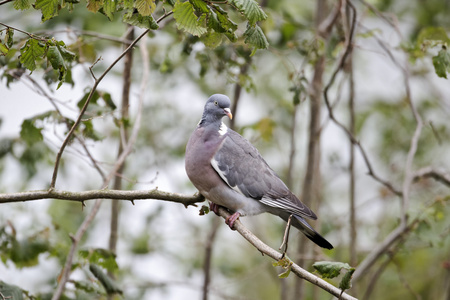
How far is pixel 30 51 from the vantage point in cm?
256

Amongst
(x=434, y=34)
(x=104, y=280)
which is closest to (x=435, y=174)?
(x=434, y=34)

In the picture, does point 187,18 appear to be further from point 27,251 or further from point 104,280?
point 27,251

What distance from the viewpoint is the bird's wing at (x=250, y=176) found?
369 cm

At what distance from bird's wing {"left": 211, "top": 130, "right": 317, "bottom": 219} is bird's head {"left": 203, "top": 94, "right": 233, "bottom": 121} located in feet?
0.55

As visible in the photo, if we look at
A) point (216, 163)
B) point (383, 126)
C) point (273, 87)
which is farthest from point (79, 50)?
point (383, 126)

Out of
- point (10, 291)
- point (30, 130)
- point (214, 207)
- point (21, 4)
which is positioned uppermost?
point (30, 130)

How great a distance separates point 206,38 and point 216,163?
92 centimetres

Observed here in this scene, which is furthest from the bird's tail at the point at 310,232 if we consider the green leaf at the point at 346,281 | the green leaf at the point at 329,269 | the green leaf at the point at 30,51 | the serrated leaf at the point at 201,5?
the green leaf at the point at 30,51

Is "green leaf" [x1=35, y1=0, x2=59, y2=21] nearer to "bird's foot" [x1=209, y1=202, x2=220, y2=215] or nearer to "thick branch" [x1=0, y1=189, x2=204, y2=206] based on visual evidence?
"thick branch" [x1=0, y1=189, x2=204, y2=206]

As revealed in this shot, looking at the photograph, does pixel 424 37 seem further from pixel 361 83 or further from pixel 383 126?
pixel 361 83

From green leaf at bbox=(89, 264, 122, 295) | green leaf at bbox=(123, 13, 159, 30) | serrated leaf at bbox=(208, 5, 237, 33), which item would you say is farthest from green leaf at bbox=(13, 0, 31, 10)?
green leaf at bbox=(89, 264, 122, 295)

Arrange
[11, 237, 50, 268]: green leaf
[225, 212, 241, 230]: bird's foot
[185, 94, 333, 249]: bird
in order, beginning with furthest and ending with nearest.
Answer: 1. [11, 237, 50, 268]: green leaf
2. [185, 94, 333, 249]: bird
3. [225, 212, 241, 230]: bird's foot

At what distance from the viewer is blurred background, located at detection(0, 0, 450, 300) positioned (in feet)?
15.9

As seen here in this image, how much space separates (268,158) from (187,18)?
15.8 ft
